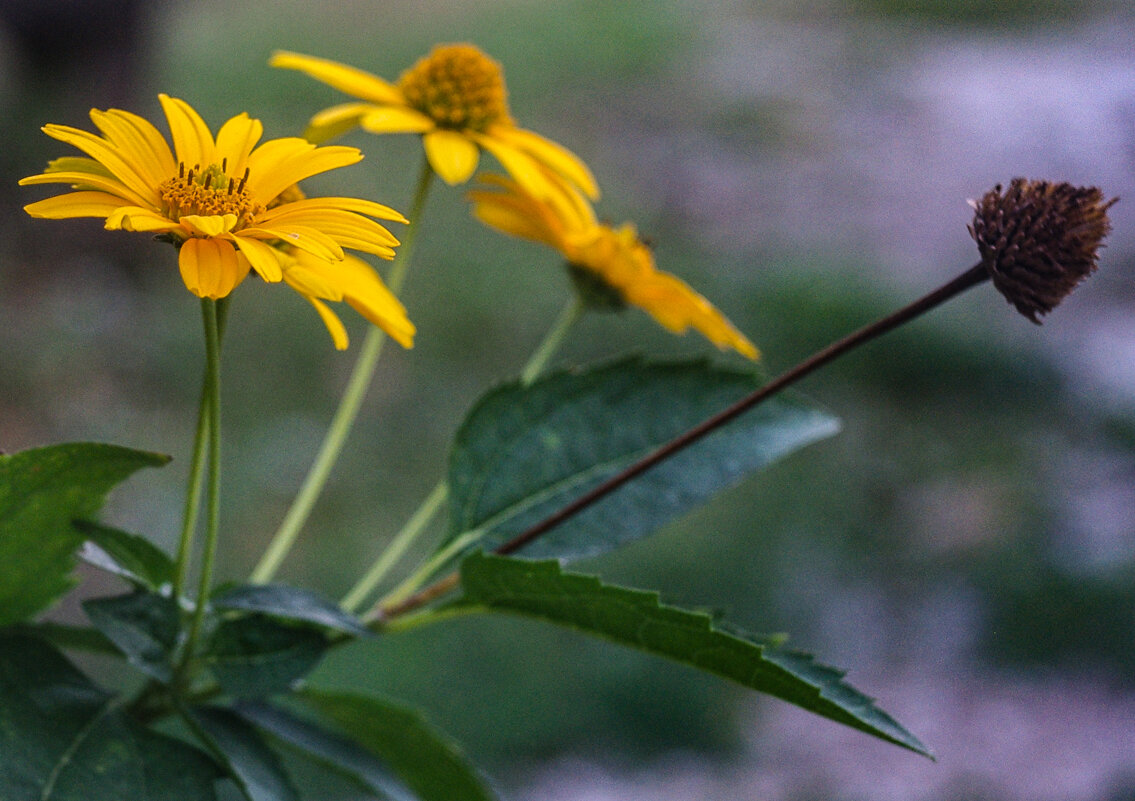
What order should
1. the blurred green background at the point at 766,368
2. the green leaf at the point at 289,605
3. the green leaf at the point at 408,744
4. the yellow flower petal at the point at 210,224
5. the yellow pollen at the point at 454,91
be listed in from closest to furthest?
1. the yellow flower petal at the point at 210,224
2. the green leaf at the point at 289,605
3. the green leaf at the point at 408,744
4. the yellow pollen at the point at 454,91
5. the blurred green background at the point at 766,368

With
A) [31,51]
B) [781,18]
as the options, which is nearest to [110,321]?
[31,51]

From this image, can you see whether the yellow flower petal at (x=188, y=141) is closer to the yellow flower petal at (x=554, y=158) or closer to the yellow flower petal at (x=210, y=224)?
the yellow flower petal at (x=210, y=224)

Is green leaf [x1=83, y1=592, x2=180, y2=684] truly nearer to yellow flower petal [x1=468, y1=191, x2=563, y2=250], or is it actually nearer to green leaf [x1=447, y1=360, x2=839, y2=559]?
green leaf [x1=447, y1=360, x2=839, y2=559]

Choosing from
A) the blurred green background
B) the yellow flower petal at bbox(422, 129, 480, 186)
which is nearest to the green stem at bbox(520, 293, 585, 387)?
the yellow flower petal at bbox(422, 129, 480, 186)

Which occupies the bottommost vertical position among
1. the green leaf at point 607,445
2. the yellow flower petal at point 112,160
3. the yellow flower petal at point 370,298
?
the yellow flower petal at point 112,160

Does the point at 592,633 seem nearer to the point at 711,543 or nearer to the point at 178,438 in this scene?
the point at 711,543

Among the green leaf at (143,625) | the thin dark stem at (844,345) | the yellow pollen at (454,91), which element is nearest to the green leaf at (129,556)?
the green leaf at (143,625)
